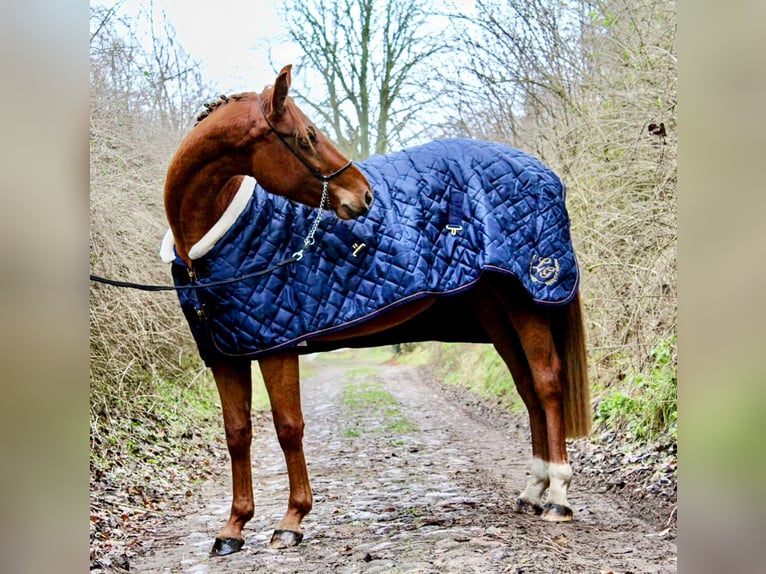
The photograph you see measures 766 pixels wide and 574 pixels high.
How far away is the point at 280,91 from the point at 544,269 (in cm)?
132

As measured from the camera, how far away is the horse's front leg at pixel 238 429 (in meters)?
2.68

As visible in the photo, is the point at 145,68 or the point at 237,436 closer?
the point at 237,436

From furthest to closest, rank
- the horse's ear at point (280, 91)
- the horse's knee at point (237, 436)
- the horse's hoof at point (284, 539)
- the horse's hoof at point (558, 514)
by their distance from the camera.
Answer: the horse's hoof at point (558, 514) → the horse's knee at point (237, 436) → the horse's hoof at point (284, 539) → the horse's ear at point (280, 91)

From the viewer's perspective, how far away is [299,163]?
2549 millimetres

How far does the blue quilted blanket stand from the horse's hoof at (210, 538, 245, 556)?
0.70 m

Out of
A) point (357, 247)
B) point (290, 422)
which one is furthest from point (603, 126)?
point (290, 422)

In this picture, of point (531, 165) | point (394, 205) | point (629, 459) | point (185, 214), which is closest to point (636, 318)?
point (629, 459)

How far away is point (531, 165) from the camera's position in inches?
120

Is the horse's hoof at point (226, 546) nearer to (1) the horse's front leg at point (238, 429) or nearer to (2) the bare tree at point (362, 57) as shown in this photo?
(1) the horse's front leg at point (238, 429)

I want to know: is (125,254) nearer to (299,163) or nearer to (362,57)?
(299,163)

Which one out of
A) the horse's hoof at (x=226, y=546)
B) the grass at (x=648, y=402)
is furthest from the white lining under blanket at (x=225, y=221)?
the grass at (x=648, y=402)

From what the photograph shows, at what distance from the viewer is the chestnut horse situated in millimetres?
2527

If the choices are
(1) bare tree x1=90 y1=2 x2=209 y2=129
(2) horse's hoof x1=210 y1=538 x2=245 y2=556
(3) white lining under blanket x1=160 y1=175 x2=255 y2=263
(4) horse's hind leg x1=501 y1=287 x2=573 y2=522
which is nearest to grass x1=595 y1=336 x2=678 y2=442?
(4) horse's hind leg x1=501 y1=287 x2=573 y2=522
